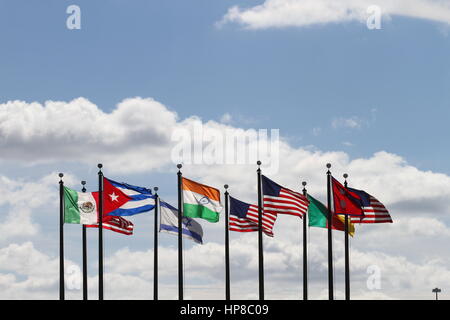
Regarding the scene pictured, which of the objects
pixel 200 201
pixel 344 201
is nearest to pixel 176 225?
pixel 200 201

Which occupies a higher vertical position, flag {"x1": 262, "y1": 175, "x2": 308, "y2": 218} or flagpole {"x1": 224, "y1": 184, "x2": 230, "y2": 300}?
flag {"x1": 262, "y1": 175, "x2": 308, "y2": 218}

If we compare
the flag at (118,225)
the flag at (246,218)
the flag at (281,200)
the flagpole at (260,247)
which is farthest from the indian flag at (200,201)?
the flag at (118,225)

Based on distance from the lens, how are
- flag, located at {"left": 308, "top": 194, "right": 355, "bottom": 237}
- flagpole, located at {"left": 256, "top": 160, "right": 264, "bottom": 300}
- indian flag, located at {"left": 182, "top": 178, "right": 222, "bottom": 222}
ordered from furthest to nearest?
flag, located at {"left": 308, "top": 194, "right": 355, "bottom": 237} → indian flag, located at {"left": 182, "top": 178, "right": 222, "bottom": 222} → flagpole, located at {"left": 256, "top": 160, "right": 264, "bottom": 300}

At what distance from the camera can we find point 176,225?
5212 centimetres

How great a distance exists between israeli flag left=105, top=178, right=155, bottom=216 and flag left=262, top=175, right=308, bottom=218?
21.3ft

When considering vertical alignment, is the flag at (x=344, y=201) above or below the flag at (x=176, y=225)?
above

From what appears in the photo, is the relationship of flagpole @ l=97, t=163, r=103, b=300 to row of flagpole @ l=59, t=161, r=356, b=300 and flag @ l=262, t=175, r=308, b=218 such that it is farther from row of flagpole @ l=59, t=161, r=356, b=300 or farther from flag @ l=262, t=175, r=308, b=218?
flag @ l=262, t=175, r=308, b=218

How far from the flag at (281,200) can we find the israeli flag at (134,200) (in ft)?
21.3

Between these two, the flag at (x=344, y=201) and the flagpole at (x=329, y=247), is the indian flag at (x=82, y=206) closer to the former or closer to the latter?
the flagpole at (x=329, y=247)

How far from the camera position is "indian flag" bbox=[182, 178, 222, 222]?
49.9m

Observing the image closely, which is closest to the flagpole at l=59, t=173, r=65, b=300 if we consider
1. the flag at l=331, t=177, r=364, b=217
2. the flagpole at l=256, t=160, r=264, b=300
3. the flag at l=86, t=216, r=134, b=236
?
the flag at l=86, t=216, r=134, b=236

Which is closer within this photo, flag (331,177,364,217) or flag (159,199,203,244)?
flag (331,177,364,217)

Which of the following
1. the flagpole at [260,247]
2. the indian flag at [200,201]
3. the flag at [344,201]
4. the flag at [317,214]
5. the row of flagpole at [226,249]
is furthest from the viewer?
the flag at [317,214]

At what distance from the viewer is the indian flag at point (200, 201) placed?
49.9 metres
